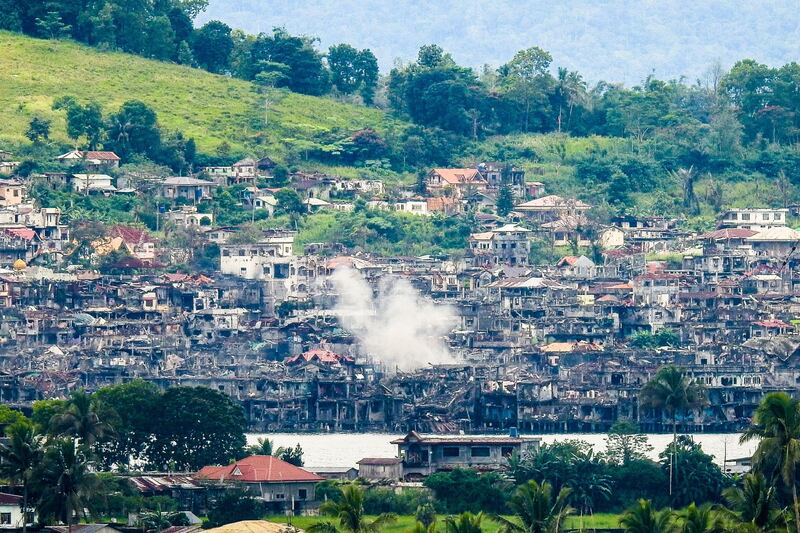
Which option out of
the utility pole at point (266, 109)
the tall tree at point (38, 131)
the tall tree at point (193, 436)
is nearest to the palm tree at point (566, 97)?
the utility pole at point (266, 109)

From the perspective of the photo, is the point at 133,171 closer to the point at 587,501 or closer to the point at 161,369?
the point at 161,369

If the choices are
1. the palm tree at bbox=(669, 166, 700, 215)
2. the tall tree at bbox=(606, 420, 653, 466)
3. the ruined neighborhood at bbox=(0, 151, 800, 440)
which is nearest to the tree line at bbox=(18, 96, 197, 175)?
the ruined neighborhood at bbox=(0, 151, 800, 440)

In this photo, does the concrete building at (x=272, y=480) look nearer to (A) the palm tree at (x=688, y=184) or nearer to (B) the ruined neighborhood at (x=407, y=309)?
(B) the ruined neighborhood at (x=407, y=309)

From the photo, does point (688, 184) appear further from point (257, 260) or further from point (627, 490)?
point (627, 490)

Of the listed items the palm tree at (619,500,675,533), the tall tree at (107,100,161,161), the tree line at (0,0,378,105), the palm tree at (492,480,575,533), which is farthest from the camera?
the tree line at (0,0,378,105)

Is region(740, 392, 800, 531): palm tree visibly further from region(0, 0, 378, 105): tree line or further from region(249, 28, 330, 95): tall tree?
region(249, 28, 330, 95): tall tree

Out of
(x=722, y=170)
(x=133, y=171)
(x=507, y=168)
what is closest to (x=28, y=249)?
(x=133, y=171)

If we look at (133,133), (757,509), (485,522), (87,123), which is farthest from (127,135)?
(757,509)
